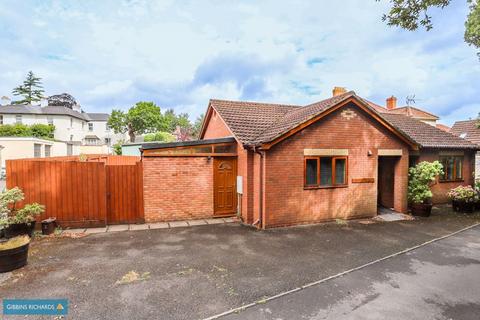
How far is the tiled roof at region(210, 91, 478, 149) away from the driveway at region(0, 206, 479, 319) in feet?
12.0

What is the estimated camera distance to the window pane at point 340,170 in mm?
10492

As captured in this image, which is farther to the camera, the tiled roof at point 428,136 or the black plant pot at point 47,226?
the tiled roof at point 428,136

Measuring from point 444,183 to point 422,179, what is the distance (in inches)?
166

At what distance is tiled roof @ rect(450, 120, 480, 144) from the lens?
17967mm

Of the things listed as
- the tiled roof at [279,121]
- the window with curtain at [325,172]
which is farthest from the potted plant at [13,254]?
the window with curtain at [325,172]

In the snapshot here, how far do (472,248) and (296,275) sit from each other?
235 inches

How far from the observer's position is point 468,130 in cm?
1916

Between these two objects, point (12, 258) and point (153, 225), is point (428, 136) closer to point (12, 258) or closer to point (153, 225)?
point (153, 225)

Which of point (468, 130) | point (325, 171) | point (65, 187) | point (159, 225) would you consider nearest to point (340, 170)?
point (325, 171)

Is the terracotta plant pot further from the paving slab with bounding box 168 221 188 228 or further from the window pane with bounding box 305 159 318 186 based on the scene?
the paving slab with bounding box 168 221 188 228

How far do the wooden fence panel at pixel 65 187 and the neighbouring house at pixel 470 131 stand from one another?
22.1m

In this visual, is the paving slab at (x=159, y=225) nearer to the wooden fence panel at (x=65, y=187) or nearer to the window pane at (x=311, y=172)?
the wooden fence panel at (x=65, y=187)

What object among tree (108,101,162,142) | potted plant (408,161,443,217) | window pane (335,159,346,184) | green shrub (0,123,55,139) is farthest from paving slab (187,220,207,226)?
green shrub (0,123,55,139)

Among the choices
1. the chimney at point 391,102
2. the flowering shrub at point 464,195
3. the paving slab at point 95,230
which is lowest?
the paving slab at point 95,230
